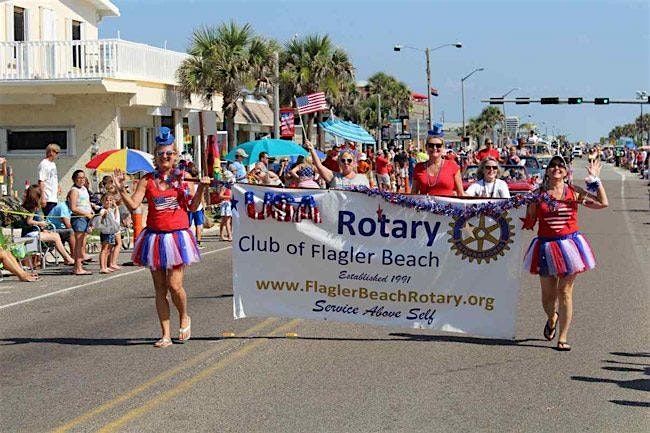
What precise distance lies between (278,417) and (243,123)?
4404cm

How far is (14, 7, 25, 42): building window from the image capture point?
111ft

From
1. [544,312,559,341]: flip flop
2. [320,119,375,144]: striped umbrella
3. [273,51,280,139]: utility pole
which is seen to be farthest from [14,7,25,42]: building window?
[544,312,559,341]: flip flop

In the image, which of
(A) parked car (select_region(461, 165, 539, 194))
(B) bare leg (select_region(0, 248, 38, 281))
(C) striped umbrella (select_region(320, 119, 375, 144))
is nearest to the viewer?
(B) bare leg (select_region(0, 248, 38, 281))

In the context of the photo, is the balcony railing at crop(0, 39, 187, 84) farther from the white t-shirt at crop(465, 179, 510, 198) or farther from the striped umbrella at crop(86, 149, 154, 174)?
the white t-shirt at crop(465, 179, 510, 198)

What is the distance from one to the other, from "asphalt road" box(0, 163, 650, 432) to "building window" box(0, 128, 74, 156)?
21.3 m

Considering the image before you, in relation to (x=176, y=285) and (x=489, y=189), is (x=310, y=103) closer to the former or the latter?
(x=489, y=189)

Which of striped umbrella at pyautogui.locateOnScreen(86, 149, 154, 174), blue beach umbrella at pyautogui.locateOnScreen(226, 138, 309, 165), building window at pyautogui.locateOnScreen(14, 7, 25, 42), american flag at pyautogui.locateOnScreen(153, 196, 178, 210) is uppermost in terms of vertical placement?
building window at pyautogui.locateOnScreen(14, 7, 25, 42)

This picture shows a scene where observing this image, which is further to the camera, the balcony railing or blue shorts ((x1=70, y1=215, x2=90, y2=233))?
the balcony railing

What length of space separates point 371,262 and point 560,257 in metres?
1.71

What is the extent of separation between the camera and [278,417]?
281 inches

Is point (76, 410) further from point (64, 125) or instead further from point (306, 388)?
point (64, 125)

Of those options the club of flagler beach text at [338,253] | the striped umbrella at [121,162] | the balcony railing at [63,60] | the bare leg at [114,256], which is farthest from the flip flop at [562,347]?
the balcony railing at [63,60]

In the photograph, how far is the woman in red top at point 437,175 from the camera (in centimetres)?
1075

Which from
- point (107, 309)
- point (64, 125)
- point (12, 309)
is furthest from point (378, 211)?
point (64, 125)
